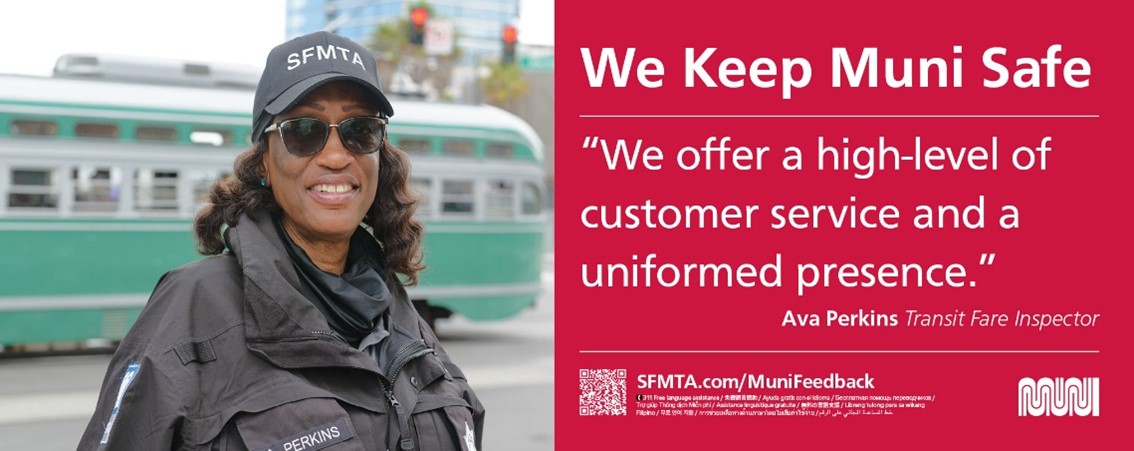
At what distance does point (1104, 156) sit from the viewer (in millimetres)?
2750

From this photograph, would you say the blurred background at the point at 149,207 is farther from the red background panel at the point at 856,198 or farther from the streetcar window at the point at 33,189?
the red background panel at the point at 856,198

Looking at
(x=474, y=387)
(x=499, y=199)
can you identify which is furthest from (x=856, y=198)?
(x=499, y=199)

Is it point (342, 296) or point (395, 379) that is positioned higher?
point (342, 296)

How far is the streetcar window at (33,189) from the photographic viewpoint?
11.3 meters

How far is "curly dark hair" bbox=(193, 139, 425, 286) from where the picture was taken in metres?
2.17

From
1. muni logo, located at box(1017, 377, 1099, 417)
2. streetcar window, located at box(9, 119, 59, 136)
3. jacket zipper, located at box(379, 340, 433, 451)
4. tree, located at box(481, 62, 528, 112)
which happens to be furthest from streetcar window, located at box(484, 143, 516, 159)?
tree, located at box(481, 62, 528, 112)

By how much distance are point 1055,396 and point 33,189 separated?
10517 millimetres

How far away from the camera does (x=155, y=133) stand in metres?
12.1

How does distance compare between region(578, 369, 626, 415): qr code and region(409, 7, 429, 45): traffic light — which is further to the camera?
region(409, 7, 429, 45): traffic light

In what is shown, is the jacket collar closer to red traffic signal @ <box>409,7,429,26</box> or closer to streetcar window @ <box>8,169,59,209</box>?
streetcar window @ <box>8,169,59,209</box>

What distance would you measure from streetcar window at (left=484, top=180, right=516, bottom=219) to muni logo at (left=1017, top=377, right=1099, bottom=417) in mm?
11417

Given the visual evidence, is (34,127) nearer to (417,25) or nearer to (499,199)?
(499,199)

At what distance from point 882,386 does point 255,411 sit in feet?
4.84

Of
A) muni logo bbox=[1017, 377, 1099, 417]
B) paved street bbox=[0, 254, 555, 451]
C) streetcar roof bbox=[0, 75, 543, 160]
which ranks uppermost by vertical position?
streetcar roof bbox=[0, 75, 543, 160]
